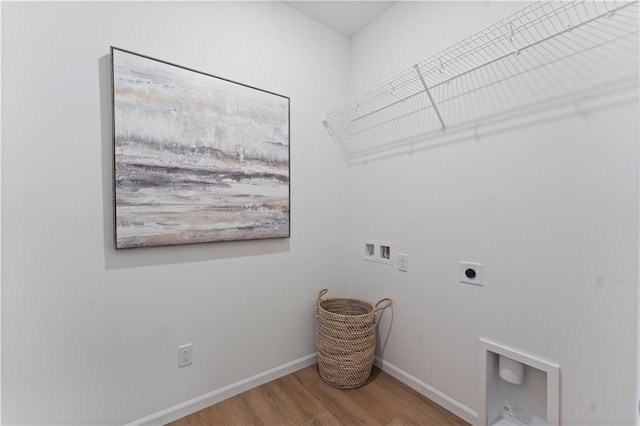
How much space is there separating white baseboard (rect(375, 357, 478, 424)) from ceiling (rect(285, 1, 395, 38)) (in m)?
2.39

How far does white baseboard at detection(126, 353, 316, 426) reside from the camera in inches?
58.2

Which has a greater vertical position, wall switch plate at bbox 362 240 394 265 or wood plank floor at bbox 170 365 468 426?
wall switch plate at bbox 362 240 394 265

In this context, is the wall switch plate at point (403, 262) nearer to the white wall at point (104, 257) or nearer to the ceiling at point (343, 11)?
the white wall at point (104, 257)

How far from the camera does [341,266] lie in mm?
2232

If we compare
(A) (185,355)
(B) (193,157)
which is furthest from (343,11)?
(A) (185,355)

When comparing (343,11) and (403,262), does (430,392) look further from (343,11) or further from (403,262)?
(343,11)

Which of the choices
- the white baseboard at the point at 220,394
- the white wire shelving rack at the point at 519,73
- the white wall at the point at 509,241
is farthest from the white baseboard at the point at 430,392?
the white wire shelving rack at the point at 519,73

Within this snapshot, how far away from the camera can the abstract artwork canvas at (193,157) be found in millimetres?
1354

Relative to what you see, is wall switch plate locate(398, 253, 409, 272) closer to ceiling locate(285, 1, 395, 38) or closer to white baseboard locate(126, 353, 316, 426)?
white baseboard locate(126, 353, 316, 426)

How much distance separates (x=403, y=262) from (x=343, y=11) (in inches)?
68.0

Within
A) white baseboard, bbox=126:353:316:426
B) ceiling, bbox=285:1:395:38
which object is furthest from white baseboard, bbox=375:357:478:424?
ceiling, bbox=285:1:395:38

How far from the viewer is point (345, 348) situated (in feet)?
5.77

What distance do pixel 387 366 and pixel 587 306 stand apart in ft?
3.98

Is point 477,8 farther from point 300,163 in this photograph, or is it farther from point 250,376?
point 250,376
